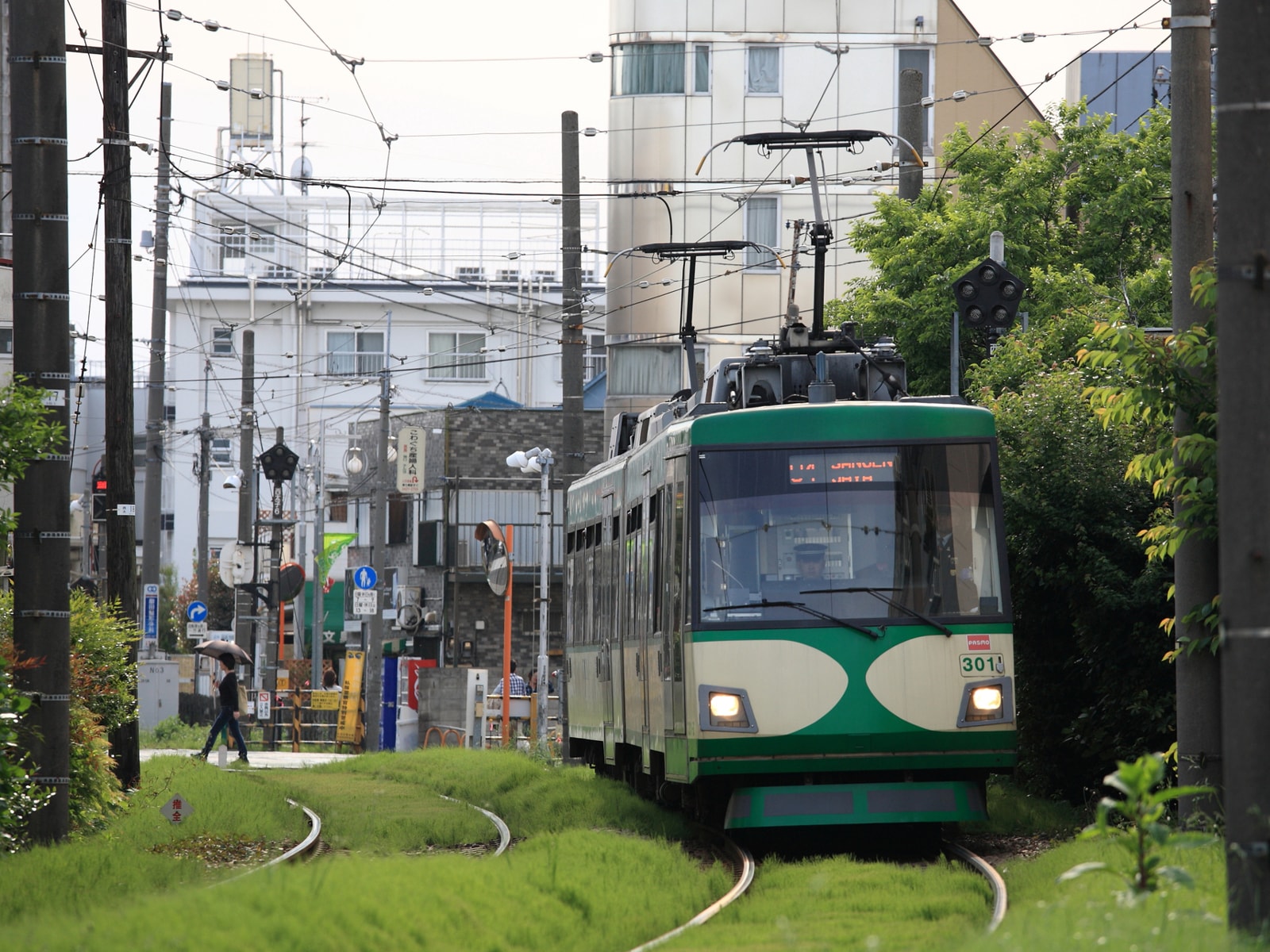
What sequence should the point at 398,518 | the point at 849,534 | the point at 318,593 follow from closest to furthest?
the point at 849,534 → the point at 318,593 → the point at 398,518

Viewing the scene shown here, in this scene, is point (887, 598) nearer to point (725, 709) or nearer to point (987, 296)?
point (725, 709)

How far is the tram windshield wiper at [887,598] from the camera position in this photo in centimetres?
1252

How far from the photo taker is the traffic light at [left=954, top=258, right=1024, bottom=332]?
19141mm

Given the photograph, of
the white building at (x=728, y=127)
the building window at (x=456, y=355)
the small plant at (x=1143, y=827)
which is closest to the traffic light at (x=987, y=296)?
the small plant at (x=1143, y=827)

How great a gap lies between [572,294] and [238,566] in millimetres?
19772

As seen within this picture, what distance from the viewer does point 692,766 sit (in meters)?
12.6

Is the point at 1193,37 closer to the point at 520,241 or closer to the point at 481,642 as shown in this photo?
the point at 481,642

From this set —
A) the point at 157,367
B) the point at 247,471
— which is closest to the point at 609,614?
the point at 157,367

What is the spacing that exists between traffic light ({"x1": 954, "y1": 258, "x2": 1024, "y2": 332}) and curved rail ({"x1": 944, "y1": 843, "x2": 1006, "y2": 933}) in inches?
282

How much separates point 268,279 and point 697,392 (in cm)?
5515

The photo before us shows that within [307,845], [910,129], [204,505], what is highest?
[910,129]

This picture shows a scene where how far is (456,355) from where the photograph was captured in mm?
70688

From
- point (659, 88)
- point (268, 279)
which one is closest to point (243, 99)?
point (268, 279)

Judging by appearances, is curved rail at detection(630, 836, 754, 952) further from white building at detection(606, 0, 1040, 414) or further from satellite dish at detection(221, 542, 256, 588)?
satellite dish at detection(221, 542, 256, 588)
